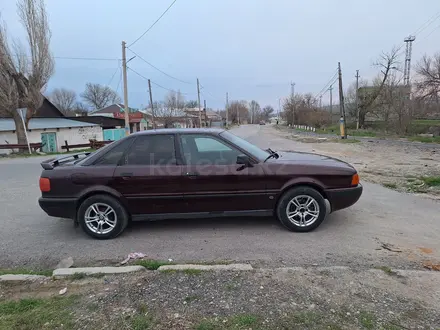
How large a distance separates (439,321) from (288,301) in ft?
3.99

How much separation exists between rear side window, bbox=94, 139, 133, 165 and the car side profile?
0.01 meters

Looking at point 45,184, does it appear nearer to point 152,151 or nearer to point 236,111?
point 152,151

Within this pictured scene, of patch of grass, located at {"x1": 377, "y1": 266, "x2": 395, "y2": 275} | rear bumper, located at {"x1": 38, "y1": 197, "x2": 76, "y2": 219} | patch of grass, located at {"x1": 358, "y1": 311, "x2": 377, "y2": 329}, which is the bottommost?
patch of grass, located at {"x1": 358, "y1": 311, "x2": 377, "y2": 329}

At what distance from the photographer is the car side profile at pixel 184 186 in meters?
4.23

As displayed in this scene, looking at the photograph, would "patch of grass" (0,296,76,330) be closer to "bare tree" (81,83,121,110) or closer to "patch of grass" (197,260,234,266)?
"patch of grass" (197,260,234,266)

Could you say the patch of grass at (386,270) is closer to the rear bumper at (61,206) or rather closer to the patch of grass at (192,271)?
the patch of grass at (192,271)

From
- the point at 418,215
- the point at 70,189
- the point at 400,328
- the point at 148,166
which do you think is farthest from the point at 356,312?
the point at 70,189

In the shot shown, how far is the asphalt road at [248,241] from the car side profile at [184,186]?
289 millimetres

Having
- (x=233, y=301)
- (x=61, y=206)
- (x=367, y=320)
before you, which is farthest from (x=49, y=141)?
(x=367, y=320)

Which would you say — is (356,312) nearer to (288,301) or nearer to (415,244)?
(288,301)

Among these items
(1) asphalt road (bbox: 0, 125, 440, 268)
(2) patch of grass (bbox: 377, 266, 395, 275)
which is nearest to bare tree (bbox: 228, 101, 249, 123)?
(1) asphalt road (bbox: 0, 125, 440, 268)

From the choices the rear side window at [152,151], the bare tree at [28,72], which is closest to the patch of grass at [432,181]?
the rear side window at [152,151]

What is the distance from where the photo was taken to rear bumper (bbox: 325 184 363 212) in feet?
14.3

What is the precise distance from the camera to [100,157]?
14.2 ft
